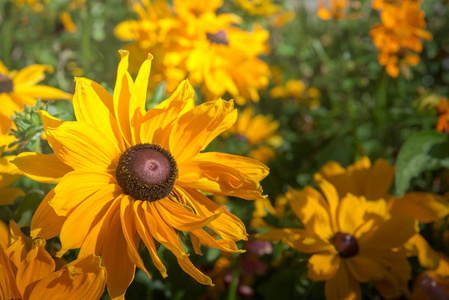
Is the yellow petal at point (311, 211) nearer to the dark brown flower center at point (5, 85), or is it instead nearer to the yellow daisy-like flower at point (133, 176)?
the yellow daisy-like flower at point (133, 176)

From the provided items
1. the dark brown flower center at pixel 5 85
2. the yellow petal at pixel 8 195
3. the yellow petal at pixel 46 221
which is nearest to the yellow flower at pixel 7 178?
the yellow petal at pixel 8 195

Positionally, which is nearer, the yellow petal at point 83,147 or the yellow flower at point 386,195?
the yellow petal at point 83,147

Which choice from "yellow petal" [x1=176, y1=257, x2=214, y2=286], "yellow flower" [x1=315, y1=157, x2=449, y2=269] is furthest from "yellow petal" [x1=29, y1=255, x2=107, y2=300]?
"yellow flower" [x1=315, y1=157, x2=449, y2=269]

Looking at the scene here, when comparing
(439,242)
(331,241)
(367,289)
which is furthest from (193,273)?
(439,242)

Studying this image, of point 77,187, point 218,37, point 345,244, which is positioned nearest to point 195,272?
point 77,187

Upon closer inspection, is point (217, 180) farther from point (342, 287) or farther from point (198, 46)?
point (198, 46)

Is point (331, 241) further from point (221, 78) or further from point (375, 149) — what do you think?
point (221, 78)
